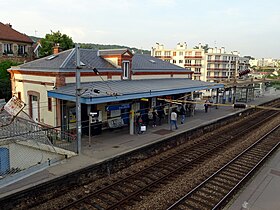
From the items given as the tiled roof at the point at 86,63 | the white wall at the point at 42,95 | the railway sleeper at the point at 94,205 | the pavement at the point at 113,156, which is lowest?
the railway sleeper at the point at 94,205

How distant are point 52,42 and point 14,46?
18.9 feet

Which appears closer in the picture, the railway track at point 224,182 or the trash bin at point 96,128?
the railway track at point 224,182

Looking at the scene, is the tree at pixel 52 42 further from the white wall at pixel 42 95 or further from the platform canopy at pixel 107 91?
the platform canopy at pixel 107 91

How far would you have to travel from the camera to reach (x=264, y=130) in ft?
75.1

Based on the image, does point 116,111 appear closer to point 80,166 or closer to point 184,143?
point 184,143

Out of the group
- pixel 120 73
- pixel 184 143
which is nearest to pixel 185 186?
pixel 184 143

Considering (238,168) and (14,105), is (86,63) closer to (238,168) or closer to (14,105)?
(14,105)

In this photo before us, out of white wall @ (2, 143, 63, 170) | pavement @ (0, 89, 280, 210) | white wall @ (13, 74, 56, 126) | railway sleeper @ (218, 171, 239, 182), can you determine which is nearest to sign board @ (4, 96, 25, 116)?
white wall @ (2, 143, 63, 170)

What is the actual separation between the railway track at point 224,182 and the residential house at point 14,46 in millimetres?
30934

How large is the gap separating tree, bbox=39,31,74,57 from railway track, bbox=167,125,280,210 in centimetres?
3279

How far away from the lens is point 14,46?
3597cm

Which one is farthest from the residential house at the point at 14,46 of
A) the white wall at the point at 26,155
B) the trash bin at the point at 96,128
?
the white wall at the point at 26,155

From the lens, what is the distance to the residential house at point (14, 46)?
3419 cm

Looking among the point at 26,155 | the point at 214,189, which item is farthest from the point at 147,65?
the point at 214,189
